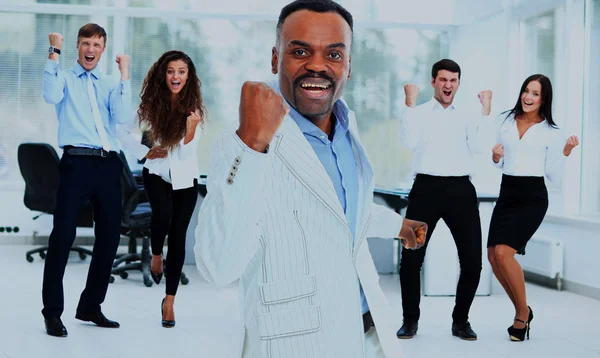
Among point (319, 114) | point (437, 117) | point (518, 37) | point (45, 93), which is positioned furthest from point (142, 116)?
point (518, 37)

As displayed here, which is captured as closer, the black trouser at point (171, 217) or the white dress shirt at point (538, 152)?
the black trouser at point (171, 217)

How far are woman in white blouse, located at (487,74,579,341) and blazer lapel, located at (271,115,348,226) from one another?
3.51 meters

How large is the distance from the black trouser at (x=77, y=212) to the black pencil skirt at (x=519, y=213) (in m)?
2.14

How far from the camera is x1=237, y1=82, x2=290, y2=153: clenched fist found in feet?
4.44

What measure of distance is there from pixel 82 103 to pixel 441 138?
1.99 m

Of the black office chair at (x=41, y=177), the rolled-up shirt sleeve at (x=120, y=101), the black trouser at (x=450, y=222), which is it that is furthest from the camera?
the black office chair at (x=41, y=177)

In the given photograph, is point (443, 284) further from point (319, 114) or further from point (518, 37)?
point (319, 114)

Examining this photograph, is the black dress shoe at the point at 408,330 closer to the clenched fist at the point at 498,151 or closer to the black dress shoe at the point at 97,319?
the clenched fist at the point at 498,151

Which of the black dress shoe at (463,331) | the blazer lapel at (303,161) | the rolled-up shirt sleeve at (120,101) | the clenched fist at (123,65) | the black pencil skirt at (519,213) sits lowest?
the black dress shoe at (463,331)

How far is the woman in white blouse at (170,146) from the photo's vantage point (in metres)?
4.85

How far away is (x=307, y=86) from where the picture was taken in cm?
159

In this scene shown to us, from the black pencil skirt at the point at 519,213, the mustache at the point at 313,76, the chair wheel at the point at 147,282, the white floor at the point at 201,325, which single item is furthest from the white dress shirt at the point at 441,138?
the mustache at the point at 313,76

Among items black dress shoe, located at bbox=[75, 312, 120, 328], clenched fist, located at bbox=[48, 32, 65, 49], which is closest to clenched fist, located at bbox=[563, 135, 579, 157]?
black dress shoe, located at bbox=[75, 312, 120, 328]

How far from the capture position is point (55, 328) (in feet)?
15.0
